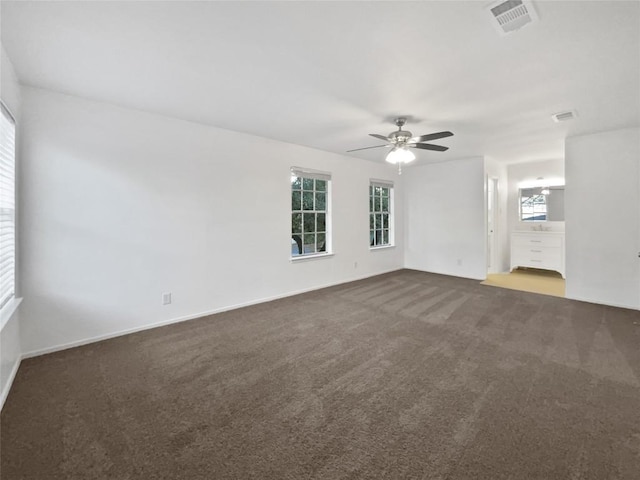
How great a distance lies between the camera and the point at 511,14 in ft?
5.60

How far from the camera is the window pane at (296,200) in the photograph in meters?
4.79

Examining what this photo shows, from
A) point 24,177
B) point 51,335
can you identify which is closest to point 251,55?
point 24,177

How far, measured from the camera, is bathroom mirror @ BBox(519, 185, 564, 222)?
6262 mm

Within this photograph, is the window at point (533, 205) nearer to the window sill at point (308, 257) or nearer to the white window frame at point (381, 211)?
the white window frame at point (381, 211)

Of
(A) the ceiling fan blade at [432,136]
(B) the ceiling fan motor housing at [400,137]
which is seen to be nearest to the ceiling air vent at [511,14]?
(A) the ceiling fan blade at [432,136]

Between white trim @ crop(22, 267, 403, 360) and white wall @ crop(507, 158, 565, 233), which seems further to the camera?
white wall @ crop(507, 158, 565, 233)

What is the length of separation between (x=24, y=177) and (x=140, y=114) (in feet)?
4.07

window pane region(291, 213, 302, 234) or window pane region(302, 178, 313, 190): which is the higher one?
window pane region(302, 178, 313, 190)

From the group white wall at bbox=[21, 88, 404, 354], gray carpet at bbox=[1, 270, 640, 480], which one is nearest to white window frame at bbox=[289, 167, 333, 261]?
white wall at bbox=[21, 88, 404, 354]

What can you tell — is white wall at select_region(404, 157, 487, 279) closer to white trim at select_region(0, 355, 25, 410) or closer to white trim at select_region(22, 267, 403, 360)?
white trim at select_region(22, 267, 403, 360)

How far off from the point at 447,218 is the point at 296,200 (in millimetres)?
3458

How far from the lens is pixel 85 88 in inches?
105

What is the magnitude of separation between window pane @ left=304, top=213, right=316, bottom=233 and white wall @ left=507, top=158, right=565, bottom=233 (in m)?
4.98

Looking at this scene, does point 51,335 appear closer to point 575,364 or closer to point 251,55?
point 251,55
